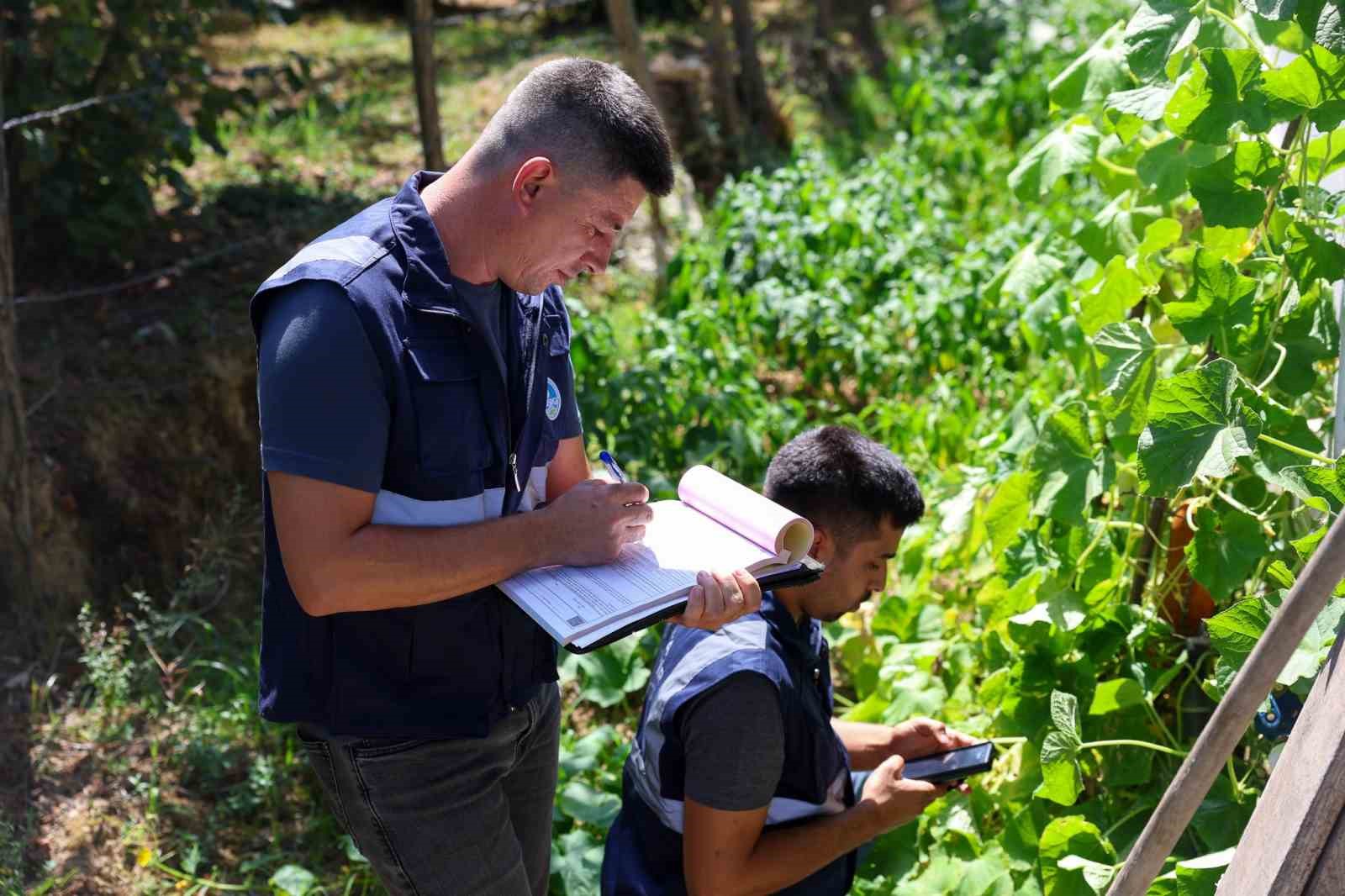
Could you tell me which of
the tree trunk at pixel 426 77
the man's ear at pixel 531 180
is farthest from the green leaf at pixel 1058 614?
the tree trunk at pixel 426 77

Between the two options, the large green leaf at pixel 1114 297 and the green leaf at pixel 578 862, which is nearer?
the large green leaf at pixel 1114 297

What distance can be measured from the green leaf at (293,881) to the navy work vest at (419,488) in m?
1.15

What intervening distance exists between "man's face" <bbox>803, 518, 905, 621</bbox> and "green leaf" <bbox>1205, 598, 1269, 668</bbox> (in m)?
0.56

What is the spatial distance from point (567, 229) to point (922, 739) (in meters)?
1.27

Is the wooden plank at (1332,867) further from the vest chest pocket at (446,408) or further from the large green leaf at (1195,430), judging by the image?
the vest chest pocket at (446,408)

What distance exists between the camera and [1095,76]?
2.71m

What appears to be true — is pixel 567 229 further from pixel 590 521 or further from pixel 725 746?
pixel 725 746

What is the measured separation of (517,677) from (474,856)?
0.83 feet

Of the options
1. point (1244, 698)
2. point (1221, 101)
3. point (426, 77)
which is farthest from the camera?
point (426, 77)

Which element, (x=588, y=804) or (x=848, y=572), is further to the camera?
(x=588, y=804)

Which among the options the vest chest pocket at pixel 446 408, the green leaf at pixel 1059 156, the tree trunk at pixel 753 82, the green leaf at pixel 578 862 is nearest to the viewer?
the vest chest pocket at pixel 446 408

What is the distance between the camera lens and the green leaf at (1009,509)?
2514 millimetres

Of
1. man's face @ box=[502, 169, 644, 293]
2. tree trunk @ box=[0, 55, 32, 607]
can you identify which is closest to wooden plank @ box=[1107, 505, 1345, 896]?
man's face @ box=[502, 169, 644, 293]

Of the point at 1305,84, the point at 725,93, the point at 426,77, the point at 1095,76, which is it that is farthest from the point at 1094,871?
the point at 725,93
